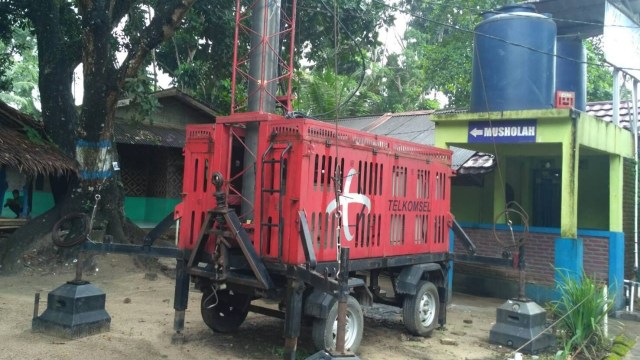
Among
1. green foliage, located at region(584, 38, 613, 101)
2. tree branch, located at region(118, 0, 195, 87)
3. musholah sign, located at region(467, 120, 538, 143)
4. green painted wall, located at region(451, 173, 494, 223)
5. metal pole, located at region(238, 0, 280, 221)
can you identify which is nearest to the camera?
metal pole, located at region(238, 0, 280, 221)

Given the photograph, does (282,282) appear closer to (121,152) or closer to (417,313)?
(417,313)

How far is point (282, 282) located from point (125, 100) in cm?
1057

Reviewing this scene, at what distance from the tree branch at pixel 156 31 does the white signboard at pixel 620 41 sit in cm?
797

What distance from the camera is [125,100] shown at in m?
14.9

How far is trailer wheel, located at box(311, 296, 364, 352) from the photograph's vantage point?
581 cm

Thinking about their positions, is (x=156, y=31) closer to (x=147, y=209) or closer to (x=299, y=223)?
(x=299, y=223)

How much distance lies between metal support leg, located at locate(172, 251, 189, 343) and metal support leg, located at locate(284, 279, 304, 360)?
1.46 m

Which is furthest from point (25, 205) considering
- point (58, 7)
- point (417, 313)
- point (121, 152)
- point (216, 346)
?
point (417, 313)

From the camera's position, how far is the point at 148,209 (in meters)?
17.3

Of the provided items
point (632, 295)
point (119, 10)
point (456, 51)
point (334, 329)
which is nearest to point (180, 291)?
point (334, 329)

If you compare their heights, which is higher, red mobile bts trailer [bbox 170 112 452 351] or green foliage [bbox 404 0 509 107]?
green foliage [bbox 404 0 509 107]

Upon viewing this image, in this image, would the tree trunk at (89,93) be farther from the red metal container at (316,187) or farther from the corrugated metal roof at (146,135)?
the red metal container at (316,187)

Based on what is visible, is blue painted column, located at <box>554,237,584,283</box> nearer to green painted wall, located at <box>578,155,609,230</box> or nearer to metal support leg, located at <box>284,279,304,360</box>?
green painted wall, located at <box>578,155,609,230</box>

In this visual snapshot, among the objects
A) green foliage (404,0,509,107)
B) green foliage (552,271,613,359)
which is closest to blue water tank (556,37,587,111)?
green foliage (404,0,509,107)
